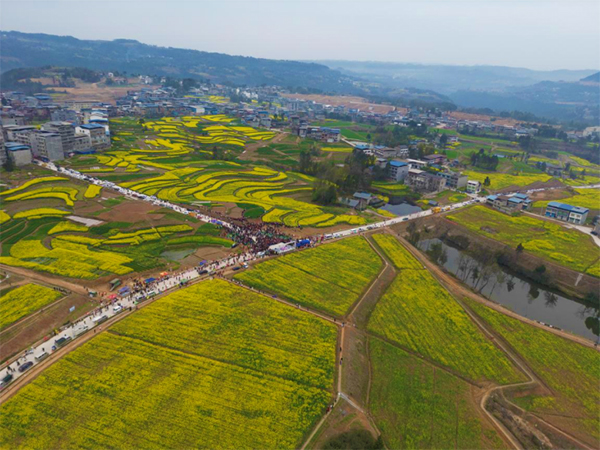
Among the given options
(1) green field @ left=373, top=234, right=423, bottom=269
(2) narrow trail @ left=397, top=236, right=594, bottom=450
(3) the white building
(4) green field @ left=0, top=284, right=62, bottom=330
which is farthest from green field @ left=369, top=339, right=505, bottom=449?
(3) the white building

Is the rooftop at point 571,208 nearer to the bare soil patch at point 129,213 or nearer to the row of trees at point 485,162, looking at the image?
the row of trees at point 485,162

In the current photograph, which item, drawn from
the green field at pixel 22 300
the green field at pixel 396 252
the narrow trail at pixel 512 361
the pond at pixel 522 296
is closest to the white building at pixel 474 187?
the pond at pixel 522 296

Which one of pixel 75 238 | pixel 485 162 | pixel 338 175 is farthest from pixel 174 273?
pixel 485 162

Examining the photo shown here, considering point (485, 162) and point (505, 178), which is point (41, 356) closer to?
point (505, 178)

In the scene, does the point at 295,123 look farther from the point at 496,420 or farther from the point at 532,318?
the point at 496,420

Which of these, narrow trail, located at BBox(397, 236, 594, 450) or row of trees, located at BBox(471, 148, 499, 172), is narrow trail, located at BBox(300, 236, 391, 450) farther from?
row of trees, located at BBox(471, 148, 499, 172)

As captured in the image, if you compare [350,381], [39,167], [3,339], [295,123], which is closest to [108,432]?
[3,339]
